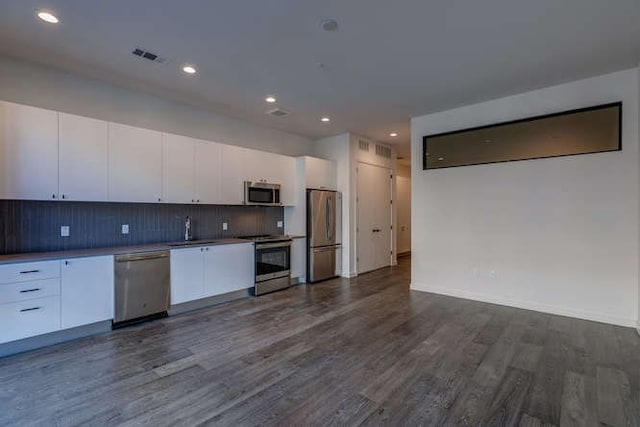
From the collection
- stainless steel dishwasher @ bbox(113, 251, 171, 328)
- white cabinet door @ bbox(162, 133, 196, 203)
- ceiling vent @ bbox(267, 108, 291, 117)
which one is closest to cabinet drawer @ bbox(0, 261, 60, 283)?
stainless steel dishwasher @ bbox(113, 251, 171, 328)

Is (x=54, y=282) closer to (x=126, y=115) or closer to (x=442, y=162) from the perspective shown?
(x=126, y=115)

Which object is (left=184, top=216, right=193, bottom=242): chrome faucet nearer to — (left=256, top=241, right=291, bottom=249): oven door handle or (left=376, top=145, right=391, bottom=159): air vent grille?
(left=256, top=241, right=291, bottom=249): oven door handle

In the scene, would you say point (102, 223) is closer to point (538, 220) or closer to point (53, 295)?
point (53, 295)

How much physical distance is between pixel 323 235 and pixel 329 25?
3770 millimetres

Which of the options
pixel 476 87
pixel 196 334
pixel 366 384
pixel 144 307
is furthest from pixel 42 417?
pixel 476 87

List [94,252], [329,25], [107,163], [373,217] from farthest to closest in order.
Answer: [373,217]
[107,163]
[94,252]
[329,25]

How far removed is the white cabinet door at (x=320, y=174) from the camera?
5.62 meters

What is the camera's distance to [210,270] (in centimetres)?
415

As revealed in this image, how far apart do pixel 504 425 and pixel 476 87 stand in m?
3.65

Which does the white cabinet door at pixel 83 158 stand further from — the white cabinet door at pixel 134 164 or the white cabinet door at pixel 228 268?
the white cabinet door at pixel 228 268

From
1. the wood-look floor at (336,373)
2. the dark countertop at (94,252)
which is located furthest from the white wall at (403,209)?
the dark countertop at (94,252)

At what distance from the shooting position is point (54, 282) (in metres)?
2.95

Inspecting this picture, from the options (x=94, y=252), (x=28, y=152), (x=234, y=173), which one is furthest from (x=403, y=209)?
(x=28, y=152)

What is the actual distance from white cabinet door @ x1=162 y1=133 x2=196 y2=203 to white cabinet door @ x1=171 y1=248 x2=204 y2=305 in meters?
0.73
